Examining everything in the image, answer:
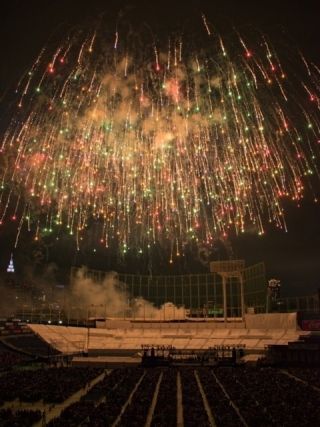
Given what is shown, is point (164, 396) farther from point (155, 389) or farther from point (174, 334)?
point (174, 334)

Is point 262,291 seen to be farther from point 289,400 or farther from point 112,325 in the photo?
point 289,400

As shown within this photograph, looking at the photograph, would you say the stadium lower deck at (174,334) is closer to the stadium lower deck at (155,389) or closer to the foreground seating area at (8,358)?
the stadium lower deck at (155,389)

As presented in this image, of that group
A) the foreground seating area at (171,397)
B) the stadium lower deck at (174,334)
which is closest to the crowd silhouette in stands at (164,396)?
the foreground seating area at (171,397)

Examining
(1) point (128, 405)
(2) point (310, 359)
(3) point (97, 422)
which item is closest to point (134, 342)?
(2) point (310, 359)

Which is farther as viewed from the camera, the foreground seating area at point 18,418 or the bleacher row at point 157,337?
the bleacher row at point 157,337

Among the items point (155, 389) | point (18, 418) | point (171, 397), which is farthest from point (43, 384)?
point (18, 418)

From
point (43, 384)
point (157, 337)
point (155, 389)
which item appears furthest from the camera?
point (157, 337)
